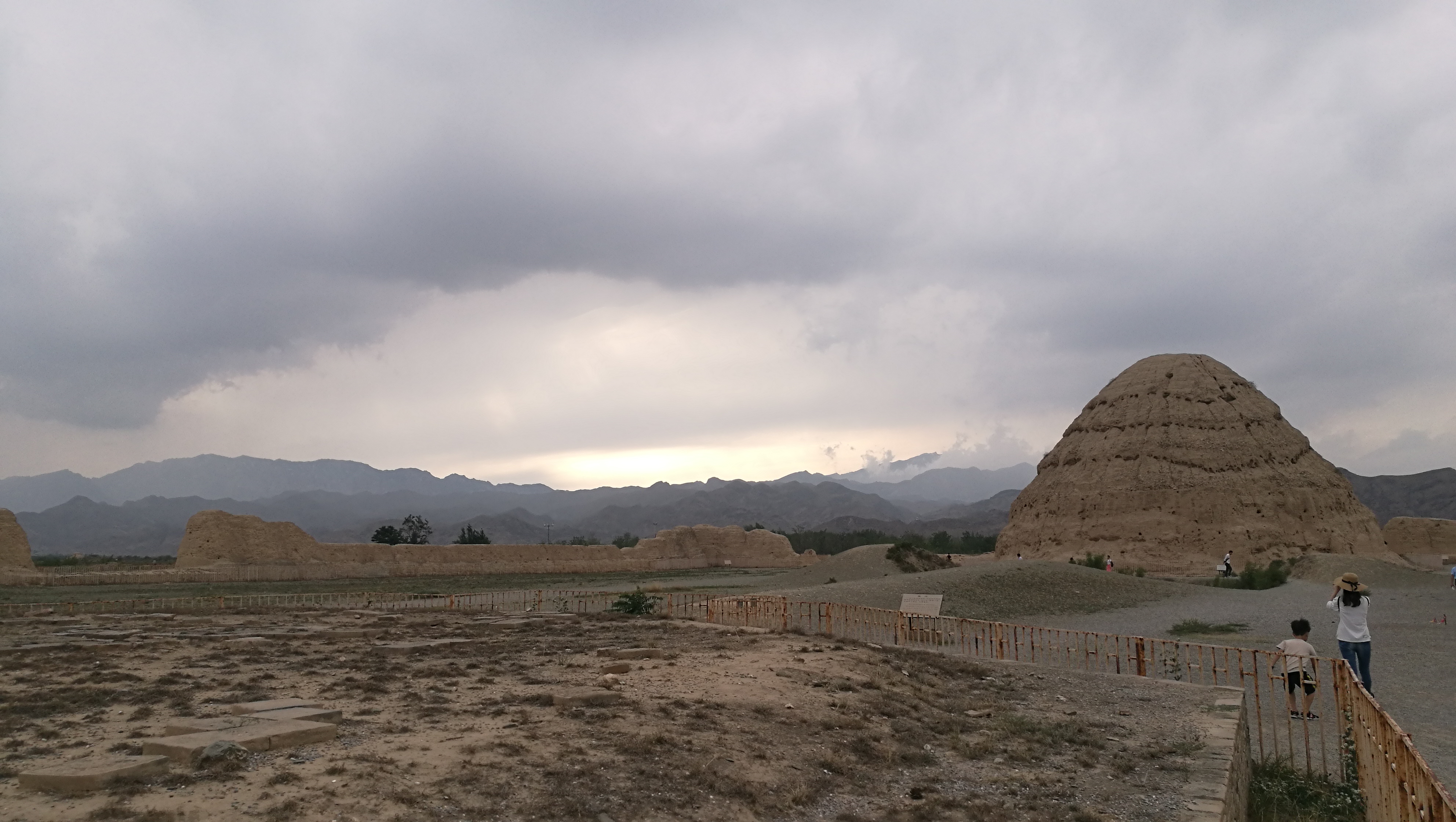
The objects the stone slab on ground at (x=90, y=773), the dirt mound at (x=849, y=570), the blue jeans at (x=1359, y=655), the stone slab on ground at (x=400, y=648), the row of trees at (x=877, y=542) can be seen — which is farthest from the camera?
the row of trees at (x=877, y=542)

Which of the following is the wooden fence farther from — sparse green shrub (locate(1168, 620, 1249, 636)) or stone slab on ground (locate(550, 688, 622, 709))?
stone slab on ground (locate(550, 688, 622, 709))

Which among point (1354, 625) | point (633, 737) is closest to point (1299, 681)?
point (1354, 625)

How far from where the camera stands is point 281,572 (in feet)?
186

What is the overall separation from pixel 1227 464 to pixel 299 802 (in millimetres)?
60088

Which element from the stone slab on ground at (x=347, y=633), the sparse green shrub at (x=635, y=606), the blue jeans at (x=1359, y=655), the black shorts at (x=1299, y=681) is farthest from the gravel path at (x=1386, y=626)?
the stone slab on ground at (x=347, y=633)

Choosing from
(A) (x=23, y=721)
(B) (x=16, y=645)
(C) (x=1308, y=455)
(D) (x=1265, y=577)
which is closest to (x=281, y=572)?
(B) (x=16, y=645)

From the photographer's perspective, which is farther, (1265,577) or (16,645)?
(1265,577)

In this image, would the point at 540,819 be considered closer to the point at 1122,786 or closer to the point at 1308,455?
the point at 1122,786

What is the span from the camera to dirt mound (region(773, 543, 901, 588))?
46906 millimetres

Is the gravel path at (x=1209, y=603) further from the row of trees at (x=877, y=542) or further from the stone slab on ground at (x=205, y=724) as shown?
the row of trees at (x=877, y=542)

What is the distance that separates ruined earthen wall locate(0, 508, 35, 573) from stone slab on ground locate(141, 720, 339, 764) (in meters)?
54.7

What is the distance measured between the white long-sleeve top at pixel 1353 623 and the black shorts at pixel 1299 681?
Result: 0.76 metres

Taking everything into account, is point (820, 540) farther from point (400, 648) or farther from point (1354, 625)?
point (1354, 625)

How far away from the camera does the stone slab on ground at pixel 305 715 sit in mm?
8867
